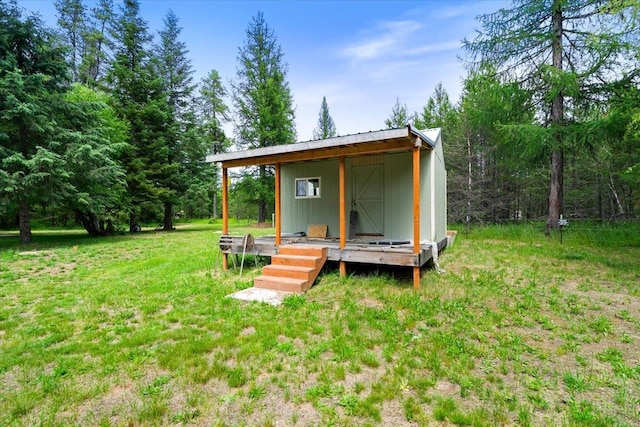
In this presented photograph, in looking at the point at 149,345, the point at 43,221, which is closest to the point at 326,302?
the point at 149,345

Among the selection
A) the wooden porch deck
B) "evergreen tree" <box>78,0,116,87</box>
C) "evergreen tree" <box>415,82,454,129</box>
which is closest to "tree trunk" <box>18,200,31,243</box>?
the wooden porch deck

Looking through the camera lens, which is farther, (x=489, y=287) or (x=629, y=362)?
(x=489, y=287)

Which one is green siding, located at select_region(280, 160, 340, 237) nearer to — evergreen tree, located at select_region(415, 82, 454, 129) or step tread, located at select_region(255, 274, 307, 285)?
step tread, located at select_region(255, 274, 307, 285)

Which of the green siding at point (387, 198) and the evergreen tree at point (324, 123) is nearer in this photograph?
the green siding at point (387, 198)

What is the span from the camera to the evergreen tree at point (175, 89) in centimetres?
→ 1748

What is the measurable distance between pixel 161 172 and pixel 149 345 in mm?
14961

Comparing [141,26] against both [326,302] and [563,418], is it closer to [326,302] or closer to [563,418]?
[326,302]

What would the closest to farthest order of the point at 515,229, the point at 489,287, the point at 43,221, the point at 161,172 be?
1. the point at 489,287
2. the point at 515,229
3. the point at 161,172
4. the point at 43,221

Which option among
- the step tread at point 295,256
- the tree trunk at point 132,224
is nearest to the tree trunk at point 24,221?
the tree trunk at point 132,224

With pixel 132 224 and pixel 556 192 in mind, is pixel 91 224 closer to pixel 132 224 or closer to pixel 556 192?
pixel 132 224

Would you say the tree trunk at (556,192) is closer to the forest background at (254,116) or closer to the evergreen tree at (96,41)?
the forest background at (254,116)

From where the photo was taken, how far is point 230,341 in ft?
10.8

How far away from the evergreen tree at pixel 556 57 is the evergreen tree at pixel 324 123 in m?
22.5

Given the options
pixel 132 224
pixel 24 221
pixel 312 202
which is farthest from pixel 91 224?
pixel 312 202
